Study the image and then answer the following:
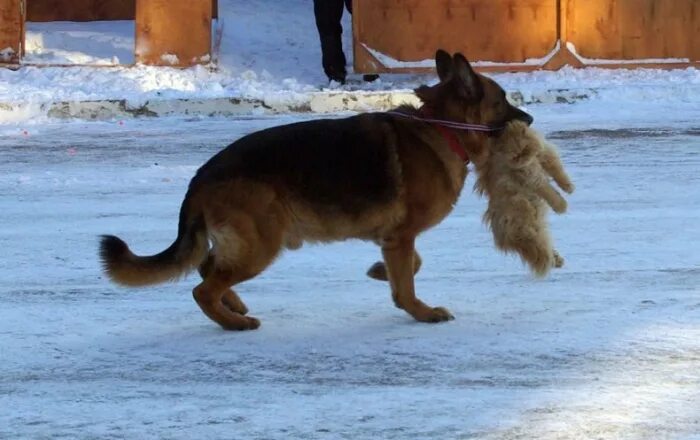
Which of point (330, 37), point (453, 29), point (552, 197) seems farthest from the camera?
point (453, 29)

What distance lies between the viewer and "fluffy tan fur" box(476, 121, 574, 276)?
18.1 feet

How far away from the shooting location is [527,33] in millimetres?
14977

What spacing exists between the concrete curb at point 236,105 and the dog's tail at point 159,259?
7.93m

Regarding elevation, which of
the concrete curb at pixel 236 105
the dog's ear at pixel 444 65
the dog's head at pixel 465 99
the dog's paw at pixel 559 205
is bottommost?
the concrete curb at pixel 236 105

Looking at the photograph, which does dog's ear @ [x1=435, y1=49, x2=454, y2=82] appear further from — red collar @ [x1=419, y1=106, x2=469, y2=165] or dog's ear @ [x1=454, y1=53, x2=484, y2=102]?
red collar @ [x1=419, y1=106, x2=469, y2=165]

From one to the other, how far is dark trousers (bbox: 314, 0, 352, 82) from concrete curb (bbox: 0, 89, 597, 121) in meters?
1.44

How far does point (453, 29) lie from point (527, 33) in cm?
88

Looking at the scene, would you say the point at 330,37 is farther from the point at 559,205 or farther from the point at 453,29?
the point at 559,205

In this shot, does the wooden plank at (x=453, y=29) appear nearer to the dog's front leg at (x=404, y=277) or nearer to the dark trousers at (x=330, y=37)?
the dark trousers at (x=330, y=37)

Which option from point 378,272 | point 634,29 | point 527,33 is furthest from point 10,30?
point 378,272

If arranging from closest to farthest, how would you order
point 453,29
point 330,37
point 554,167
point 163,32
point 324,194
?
point 324,194, point 554,167, point 330,37, point 453,29, point 163,32

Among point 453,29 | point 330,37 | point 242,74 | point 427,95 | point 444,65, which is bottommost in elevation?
point 242,74

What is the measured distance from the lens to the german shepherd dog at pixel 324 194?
16.7 feet

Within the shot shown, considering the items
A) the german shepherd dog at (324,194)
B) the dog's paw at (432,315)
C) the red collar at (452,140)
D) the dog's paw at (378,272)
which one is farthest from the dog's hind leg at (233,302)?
the red collar at (452,140)
